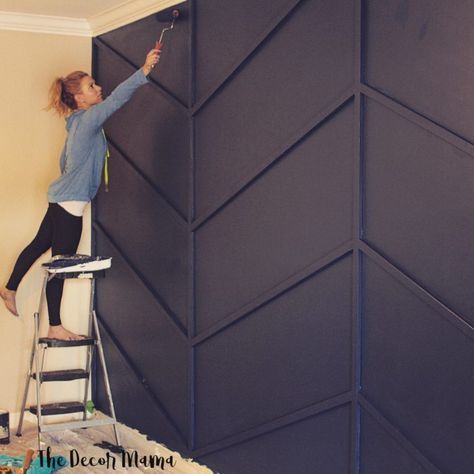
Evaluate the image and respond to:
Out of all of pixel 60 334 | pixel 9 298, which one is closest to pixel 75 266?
pixel 60 334

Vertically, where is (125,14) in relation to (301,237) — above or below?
above

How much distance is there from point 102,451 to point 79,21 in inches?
96.2

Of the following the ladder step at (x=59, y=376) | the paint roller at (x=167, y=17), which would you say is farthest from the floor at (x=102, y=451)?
the paint roller at (x=167, y=17)

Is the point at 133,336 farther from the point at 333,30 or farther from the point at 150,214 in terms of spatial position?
the point at 333,30

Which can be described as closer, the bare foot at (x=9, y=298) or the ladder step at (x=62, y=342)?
the ladder step at (x=62, y=342)

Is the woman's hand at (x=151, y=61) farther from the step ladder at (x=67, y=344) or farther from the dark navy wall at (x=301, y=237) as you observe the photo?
the step ladder at (x=67, y=344)

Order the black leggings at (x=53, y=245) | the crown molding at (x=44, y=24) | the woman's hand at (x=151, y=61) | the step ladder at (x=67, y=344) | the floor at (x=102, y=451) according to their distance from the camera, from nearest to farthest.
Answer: the woman's hand at (x=151, y=61) < the floor at (x=102, y=451) < the step ladder at (x=67, y=344) < the black leggings at (x=53, y=245) < the crown molding at (x=44, y=24)

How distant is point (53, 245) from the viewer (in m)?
4.92

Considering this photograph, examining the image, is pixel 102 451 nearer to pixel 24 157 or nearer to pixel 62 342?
pixel 62 342

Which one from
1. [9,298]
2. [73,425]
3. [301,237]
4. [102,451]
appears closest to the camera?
[301,237]

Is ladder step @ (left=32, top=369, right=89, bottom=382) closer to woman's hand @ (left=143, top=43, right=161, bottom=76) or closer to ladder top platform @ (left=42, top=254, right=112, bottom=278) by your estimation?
ladder top platform @ (left=42, top=254, right=112, bottom=278)

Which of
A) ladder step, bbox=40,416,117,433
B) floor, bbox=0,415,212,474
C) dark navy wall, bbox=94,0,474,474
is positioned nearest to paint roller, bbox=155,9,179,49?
dark navy wall, bbox=94,0,474,474

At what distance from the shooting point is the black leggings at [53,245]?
16.0 feet

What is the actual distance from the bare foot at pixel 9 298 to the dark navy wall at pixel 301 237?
0.60 meters
